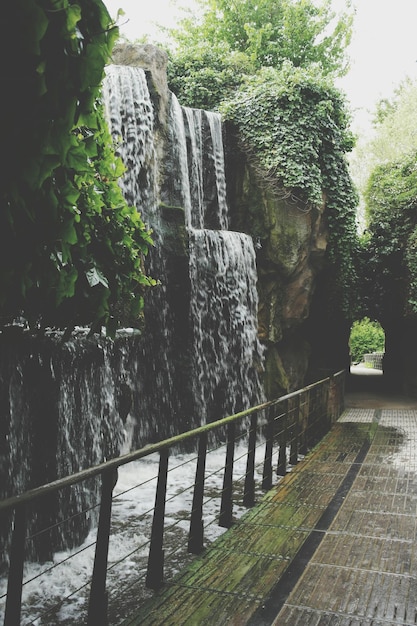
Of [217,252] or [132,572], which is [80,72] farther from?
[217,252]

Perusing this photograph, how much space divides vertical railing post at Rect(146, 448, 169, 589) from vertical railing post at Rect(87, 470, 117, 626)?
2.02ft

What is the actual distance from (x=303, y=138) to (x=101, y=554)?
11.6 meters

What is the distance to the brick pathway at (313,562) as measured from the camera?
371cm

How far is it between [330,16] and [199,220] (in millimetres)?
15326

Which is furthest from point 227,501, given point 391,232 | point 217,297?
point 391,232

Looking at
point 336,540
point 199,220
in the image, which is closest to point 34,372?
point 336,540

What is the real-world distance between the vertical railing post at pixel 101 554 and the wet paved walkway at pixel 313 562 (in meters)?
0.23

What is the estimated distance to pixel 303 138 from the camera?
13.3 m

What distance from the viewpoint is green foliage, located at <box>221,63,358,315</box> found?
13.1 metres

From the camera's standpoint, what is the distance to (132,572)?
527cm

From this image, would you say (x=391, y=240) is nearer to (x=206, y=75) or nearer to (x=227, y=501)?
(x=206, y=75)

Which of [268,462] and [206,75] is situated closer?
[268,462]

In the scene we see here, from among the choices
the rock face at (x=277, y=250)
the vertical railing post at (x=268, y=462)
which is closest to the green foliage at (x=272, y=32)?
the rock face at (x=277, y=250)

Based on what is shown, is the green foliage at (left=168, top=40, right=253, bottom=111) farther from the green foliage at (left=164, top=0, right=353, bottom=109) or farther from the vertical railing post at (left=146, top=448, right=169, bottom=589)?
the vertical railing post at (left=146, top=448, right=169, bottom=589)
